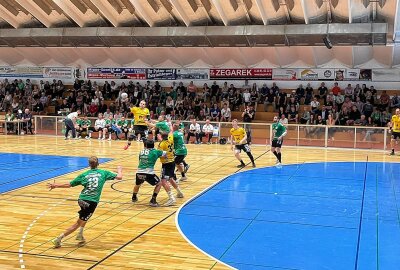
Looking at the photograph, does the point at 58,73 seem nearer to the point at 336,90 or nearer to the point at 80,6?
the point at 80,6

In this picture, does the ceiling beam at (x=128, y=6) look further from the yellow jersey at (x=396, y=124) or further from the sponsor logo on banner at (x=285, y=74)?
the yellow jersey at (x=396, y=124)

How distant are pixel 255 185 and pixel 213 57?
2066 centimetres

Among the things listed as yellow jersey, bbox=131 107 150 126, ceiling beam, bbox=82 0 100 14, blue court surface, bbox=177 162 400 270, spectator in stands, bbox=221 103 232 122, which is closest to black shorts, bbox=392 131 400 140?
blue court surface, bbox=177 162 400 270

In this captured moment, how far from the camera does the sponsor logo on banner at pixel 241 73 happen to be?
109 ft

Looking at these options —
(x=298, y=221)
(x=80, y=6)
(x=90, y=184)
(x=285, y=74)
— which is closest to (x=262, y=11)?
(x=285, y=74)

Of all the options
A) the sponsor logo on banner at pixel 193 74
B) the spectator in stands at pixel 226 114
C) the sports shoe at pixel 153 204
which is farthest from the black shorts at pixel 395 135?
the sponsor logo on banner at pixel 193 74

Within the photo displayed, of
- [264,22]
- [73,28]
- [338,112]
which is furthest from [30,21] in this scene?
[338,112]

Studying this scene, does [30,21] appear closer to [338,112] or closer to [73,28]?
[73,28]

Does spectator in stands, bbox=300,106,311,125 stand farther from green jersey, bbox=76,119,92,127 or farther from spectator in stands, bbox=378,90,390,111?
green jersey, bbox=76,119,92,127

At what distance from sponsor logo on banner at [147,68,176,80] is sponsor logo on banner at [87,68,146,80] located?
1.54 ft

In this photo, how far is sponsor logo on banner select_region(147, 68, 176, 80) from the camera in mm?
35438

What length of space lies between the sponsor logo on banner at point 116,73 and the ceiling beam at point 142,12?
611cm

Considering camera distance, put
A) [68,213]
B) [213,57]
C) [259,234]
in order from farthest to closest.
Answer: [213,57]
[68,213]
[259,234]

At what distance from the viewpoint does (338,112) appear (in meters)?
28.9
